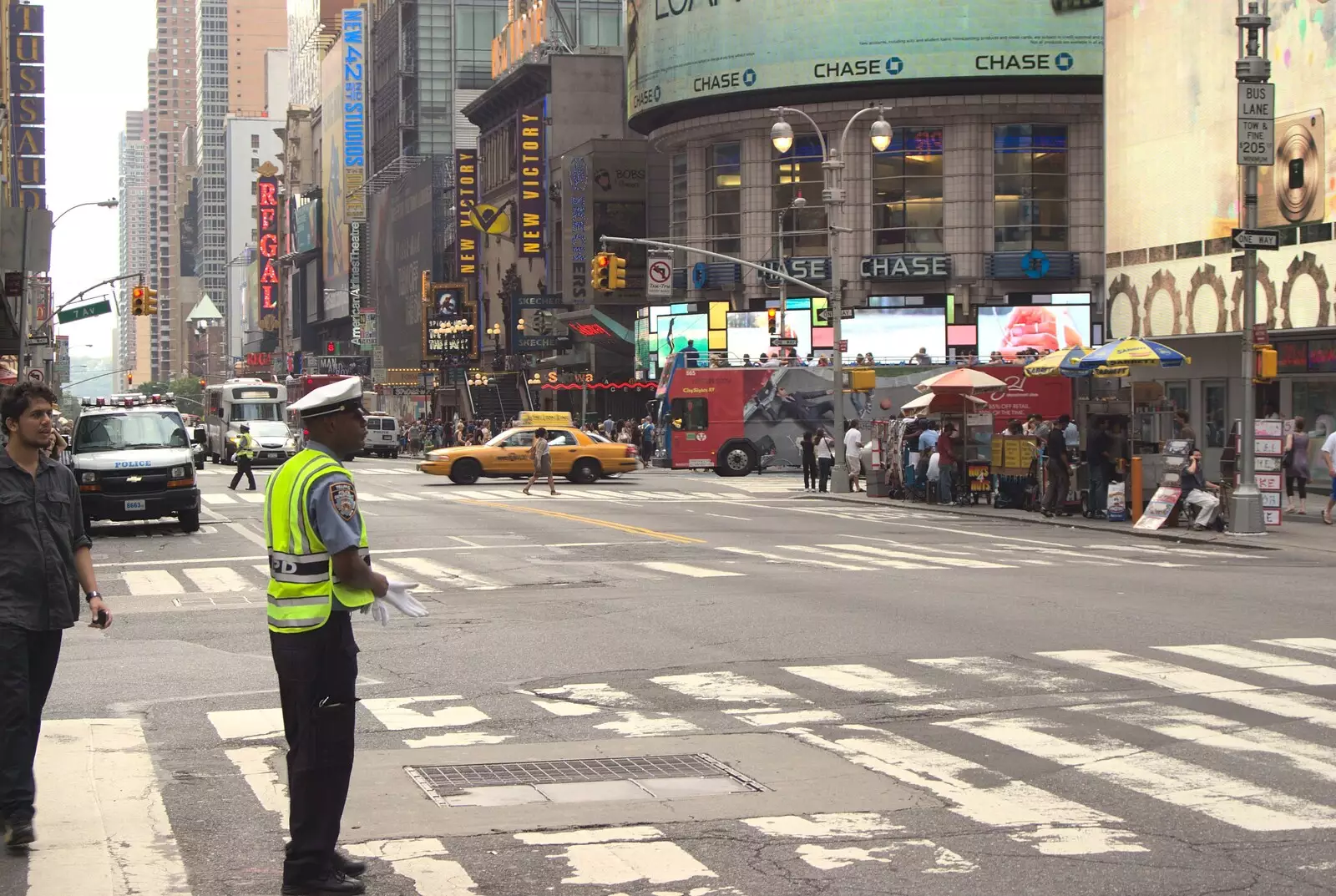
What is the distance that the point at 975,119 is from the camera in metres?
65.8

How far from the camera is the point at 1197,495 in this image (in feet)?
87.1

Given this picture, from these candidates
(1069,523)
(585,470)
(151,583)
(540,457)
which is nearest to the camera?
(151,583)

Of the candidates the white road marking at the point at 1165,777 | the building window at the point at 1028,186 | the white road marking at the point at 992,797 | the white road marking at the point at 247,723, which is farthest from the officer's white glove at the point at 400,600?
the building window at the point at 1028,186

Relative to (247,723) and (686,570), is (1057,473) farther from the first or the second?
(247,723)

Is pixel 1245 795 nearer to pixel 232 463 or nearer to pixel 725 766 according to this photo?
pixel 725 766

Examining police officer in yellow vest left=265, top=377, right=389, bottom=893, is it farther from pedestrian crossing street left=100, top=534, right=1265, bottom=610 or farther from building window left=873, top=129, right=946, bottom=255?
building window left=873, top=129, right=946, bottom=255

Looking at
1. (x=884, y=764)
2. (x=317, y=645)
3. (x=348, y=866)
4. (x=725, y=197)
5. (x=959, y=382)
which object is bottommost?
(x=884, y=764)

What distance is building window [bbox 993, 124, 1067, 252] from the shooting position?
65.9 m

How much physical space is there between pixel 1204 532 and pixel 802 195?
42.3 metres

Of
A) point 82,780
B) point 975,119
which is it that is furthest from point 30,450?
point 975,119

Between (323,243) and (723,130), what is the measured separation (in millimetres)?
116605

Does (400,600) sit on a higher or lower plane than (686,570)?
higher

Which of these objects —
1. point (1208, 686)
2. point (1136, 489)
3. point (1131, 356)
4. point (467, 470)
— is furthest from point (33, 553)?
point (467, 470)

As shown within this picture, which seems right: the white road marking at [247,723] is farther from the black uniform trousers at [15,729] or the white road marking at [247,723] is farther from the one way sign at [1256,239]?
the one way sign at [1256,239]
